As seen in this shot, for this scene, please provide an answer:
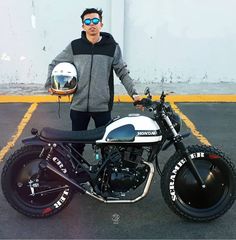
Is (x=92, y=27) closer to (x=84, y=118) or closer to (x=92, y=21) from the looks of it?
(x=92, y=21)

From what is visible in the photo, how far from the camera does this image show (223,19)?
9.65m

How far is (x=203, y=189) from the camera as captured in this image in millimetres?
4242

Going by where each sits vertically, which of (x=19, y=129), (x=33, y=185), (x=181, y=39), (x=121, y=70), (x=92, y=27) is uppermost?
(x=92, y=27)

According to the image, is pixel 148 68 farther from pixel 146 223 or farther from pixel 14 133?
pixel 146 223

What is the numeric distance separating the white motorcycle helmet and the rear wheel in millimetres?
531

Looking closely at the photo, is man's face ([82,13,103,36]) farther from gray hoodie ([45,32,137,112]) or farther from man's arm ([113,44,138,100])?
man's arm ([113,44,138,100])

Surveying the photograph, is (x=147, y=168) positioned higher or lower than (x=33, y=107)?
higher

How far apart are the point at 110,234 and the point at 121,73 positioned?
1492 millimetres

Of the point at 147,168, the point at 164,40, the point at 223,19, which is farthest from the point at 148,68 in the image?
the point at 147,168

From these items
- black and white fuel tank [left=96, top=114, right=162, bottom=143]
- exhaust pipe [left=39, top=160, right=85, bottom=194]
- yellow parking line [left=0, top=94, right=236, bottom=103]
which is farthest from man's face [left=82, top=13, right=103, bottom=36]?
yellow parking line [left=0, top=94, right=236, bottom=103]

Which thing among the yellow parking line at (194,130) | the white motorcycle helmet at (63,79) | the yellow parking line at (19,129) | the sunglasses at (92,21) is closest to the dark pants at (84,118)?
the white motorcycle helmet at (63,79)

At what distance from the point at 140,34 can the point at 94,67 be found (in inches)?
205

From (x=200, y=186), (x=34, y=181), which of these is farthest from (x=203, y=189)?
(x=34, y=181)

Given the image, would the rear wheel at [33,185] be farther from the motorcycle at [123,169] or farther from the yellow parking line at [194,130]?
the yellow parking line at [194,130]
